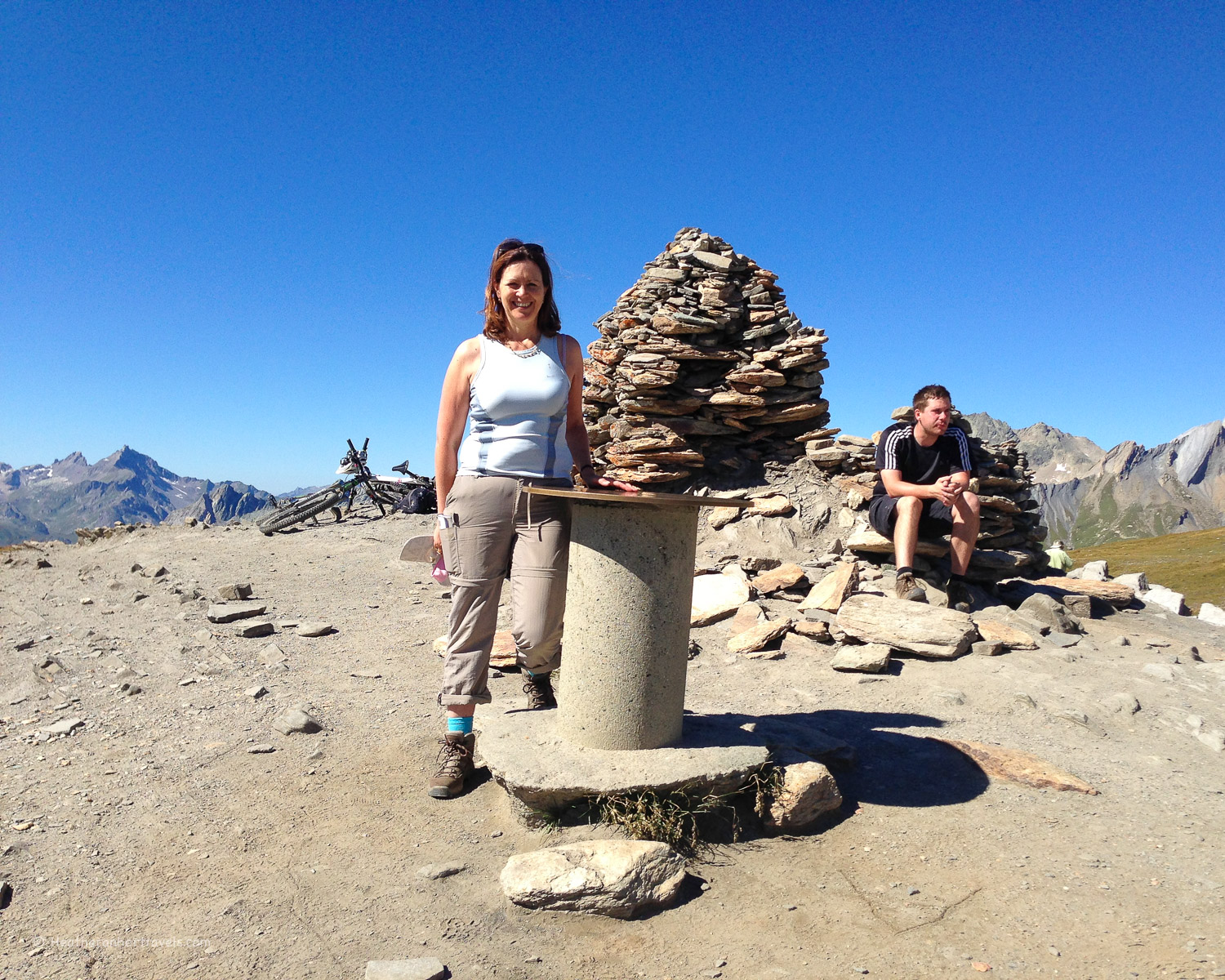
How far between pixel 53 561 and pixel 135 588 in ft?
17.5

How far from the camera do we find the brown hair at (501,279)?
403 centimetres


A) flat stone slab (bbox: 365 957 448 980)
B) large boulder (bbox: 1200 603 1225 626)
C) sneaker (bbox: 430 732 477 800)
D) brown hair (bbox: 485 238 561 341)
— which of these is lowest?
flat stone slab (bbox: 365 957 448 980)

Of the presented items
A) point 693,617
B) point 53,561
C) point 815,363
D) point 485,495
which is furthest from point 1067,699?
point 53,561

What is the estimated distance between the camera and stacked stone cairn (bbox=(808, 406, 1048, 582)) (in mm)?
8469

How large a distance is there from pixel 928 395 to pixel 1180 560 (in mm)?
54731

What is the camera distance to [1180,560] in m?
48.8

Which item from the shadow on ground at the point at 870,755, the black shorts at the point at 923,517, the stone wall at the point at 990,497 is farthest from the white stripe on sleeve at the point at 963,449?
the shadow on ground at the point at 870,755

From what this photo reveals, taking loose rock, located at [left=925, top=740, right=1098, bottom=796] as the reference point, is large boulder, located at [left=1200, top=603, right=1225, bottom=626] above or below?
above

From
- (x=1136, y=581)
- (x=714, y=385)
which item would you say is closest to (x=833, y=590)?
(x=714, y=385)

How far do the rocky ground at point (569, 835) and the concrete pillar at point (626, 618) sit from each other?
572 mm

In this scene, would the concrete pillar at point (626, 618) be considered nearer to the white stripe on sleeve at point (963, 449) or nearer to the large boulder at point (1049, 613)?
the white stripe on sleeve at point (963, 449)

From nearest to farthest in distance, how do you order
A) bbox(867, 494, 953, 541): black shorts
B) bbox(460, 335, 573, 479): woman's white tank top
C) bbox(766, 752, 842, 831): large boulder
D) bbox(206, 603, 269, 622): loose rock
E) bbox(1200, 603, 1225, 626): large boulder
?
bbox(766, 752, 842, 831): large boulder, bbox(460, 335, 573, 479): woman's white tank top, bbox(867, 494, 953, 541): black shorts, bbox(206, 603, 269, 622): loose rock, bbox(1200, 603, 1225, 626): large boulder

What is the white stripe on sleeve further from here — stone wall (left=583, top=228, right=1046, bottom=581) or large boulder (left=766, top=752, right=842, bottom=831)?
large boulder (left=766, top=752, right=842, bottom=831)

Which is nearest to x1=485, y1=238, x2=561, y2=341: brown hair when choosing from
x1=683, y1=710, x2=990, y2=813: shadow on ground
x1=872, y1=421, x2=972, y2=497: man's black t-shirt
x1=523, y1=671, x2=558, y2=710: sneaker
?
x1=523, y1=671, x2=558, y2=710: sneaker
